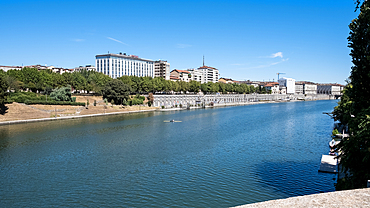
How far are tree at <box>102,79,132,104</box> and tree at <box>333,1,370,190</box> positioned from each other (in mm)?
65581

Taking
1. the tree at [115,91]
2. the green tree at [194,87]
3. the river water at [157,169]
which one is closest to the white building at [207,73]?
the green tree at [194,87]

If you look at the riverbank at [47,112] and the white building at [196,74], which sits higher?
the white building at [196,74]

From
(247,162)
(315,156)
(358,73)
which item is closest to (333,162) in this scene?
(315,156)

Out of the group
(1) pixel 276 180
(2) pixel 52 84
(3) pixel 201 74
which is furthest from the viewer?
(3) pixel 201 74

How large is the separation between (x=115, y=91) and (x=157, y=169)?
5694 cm

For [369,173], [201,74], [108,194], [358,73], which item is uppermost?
[201,74]

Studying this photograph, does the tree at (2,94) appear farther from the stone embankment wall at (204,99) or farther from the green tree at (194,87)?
the green tree at (194,87)

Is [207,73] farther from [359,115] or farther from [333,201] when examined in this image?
[333,201]

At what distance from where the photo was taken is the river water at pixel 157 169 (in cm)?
1700

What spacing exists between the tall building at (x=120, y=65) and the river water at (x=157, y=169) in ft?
350

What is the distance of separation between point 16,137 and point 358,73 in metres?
37.5

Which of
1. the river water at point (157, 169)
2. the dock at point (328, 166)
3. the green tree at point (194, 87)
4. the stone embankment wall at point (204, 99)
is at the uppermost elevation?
the green tree at point (194, 87)

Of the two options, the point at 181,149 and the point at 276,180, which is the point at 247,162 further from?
the point at 181,149

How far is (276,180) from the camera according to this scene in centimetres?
1931
